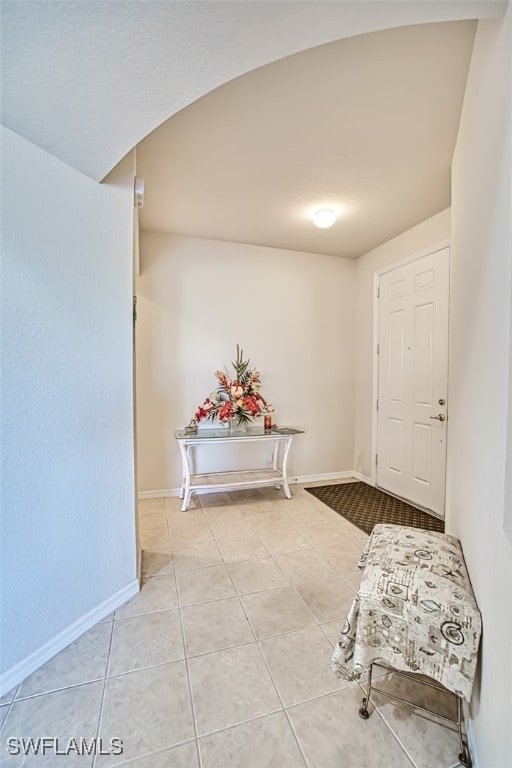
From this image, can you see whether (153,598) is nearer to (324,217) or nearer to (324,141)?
(324,141)

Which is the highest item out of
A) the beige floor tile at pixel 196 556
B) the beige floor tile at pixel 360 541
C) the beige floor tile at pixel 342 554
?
the beige floor tile at pixel 342 554

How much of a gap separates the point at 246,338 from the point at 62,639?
8.98 feet

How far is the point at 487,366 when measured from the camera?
42.5 inches

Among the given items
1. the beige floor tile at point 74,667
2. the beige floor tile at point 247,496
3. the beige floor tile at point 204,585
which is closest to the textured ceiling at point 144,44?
the beige floor tile at point 74,667

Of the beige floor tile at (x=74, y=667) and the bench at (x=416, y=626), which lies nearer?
the bench at (x=416, y=626)

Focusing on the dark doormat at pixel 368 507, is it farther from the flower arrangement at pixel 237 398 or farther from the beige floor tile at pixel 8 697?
the beige floor tile at pixel 8 697

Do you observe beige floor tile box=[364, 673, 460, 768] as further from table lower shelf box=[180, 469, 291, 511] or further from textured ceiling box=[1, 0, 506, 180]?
textured ceiling box=[1, 0, 506, 180]

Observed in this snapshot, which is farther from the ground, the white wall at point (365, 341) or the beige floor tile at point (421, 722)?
the white wall at point (365, 341)

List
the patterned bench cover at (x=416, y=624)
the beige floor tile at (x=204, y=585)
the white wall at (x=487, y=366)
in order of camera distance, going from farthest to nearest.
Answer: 1. the beige floor tile at (x=204, y=585)
2. the patterned bench cover at (x=416, y=624)
3. the white wall at (x=487, y=366)

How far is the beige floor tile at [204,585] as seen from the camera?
180 cm

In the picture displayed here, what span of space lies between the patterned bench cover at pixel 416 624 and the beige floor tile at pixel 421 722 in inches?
9.6

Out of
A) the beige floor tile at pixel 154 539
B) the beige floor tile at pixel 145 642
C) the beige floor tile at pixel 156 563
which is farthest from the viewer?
the beige floor tile at pixel 154 539

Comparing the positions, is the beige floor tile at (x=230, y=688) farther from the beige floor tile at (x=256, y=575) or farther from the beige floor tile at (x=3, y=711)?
the beige floor tile at (x=3, y=711)

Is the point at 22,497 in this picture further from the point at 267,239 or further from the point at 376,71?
the point at 267,239
